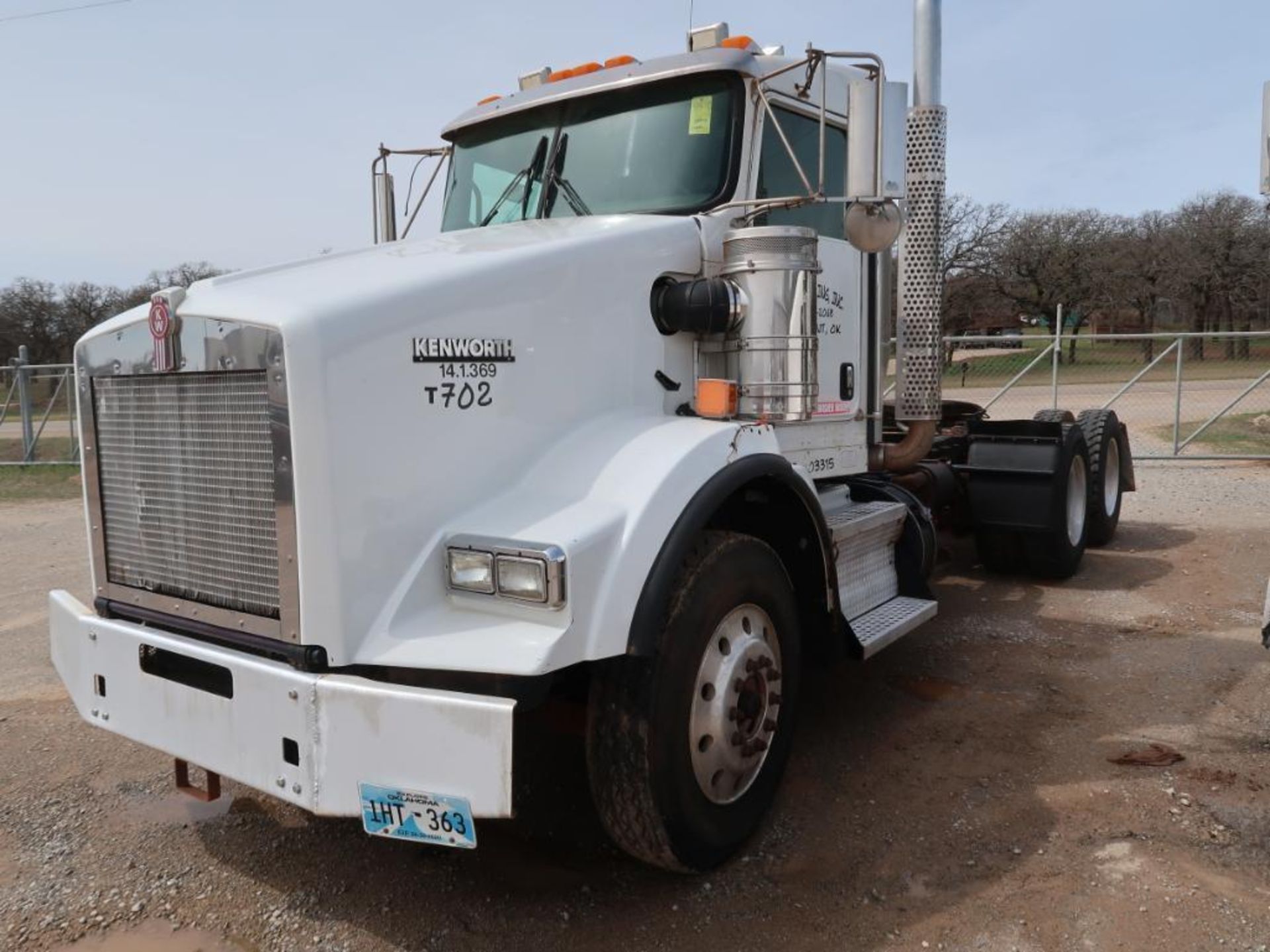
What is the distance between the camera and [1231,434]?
15.9m

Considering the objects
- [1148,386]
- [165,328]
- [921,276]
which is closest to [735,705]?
[165,328]

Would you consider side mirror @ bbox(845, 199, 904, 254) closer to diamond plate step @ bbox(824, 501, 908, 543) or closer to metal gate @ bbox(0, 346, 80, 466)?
diamond plate step @ bbox(824, 501, 908, 543)

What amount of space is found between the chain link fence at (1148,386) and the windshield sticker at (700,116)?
8761mm

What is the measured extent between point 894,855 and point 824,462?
6.46ft

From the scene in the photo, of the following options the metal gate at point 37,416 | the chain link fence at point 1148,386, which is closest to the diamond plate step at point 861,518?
the chain link fence at point 1148,386

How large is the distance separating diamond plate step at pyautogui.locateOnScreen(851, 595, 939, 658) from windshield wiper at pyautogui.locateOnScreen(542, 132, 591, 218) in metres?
2.17

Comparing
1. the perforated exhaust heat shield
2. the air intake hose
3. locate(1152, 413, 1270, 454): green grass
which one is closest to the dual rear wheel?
the perforated exhaust heat shield

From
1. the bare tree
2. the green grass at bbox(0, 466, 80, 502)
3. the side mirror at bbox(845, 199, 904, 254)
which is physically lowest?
the green grass at bbox(0, 466, 80, 502)

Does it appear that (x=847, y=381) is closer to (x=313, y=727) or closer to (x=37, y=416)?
(x=313, y=727)

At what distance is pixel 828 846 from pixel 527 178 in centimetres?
312

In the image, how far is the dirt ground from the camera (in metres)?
3.06

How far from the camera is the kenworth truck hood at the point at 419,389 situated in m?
2.72

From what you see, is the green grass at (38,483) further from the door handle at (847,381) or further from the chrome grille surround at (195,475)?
the door handle at (847,381)

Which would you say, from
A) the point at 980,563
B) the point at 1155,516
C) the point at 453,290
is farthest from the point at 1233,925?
the point at 1155,516
